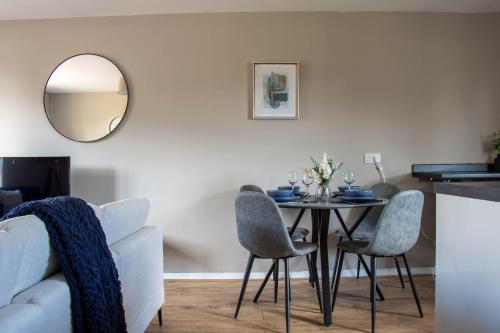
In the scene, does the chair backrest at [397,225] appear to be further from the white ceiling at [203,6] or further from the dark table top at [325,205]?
the white ceiling at [203,6]

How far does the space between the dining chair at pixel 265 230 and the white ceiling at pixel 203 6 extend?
1852mm

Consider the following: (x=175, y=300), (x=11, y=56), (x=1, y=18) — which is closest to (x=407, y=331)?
(x=175, y=300)

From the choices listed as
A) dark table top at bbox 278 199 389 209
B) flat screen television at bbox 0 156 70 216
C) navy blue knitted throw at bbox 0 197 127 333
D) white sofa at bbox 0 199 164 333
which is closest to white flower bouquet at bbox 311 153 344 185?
dark table top at bbox 278 199 389 209

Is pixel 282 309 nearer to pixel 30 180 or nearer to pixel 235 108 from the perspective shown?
pixel 235 108

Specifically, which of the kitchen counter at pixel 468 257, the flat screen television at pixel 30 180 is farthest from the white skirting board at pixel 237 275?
the kitchen counter at pixel 468 257

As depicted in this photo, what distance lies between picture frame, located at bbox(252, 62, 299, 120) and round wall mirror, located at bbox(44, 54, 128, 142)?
4.00ft

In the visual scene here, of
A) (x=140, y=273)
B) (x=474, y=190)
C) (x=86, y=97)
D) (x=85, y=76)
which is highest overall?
(x=85, y=76)

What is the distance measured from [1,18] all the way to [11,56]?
1.15ft

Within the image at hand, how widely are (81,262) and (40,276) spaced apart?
0.13m

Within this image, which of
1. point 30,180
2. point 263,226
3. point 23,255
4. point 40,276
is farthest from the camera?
point 30,180

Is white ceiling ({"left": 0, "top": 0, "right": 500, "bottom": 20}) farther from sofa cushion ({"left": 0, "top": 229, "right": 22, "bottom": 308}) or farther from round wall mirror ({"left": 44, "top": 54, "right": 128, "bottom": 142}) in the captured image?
sofa cushion ({"left": 0, "top": 229, "right": 22, "bottom": 308})

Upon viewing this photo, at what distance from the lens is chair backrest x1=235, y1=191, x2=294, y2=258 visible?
210 cm

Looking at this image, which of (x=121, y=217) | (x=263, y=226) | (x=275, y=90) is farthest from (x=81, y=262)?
(x=275, y=90)

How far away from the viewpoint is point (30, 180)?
293cm
